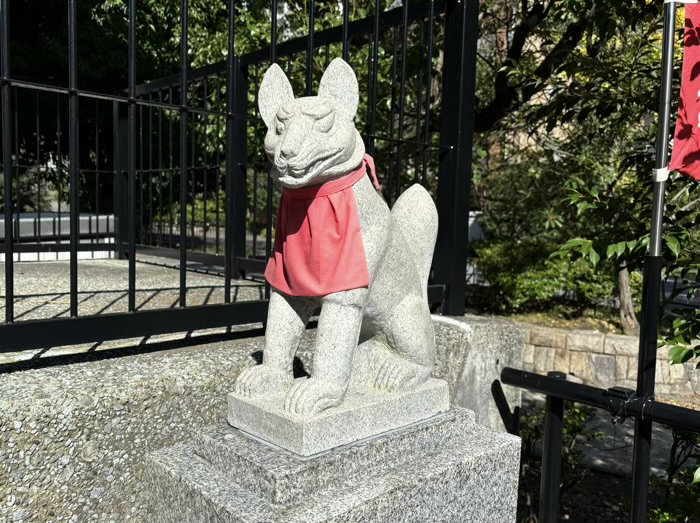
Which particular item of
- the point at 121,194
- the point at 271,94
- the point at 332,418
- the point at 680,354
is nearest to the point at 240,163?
the point at 121,194

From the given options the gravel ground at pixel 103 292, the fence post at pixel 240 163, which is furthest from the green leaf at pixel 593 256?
the fence post at pixel 240 163

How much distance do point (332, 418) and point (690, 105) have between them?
1.60m

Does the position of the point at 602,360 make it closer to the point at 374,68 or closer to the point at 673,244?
the point at 673,244

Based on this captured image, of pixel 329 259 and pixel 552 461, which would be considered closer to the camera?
pixel 329 259

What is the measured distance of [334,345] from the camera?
190 centimetres

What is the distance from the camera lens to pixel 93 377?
6.54 ft

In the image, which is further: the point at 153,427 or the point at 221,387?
the point at 221,387

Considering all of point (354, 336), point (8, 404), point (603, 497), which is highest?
point (354, 336)

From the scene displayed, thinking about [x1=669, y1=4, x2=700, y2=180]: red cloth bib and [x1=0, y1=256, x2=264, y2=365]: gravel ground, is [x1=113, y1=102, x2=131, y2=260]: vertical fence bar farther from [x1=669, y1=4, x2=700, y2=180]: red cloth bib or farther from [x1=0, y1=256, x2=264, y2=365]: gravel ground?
[x1=669, y1=4, x2=700, y2=180]: red cloth bib

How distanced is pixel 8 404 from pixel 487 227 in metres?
10.6

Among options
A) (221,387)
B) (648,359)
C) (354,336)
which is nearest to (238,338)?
(221,387)

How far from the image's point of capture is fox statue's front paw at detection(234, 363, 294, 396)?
1979mm

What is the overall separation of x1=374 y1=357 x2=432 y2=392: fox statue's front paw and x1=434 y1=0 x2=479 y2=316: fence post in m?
1.39

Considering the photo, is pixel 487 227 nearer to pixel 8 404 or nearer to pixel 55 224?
pixel 55 224
